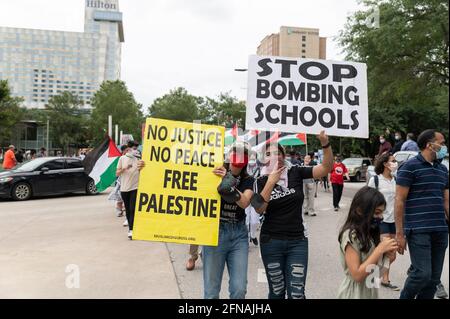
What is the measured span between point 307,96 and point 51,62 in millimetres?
162463

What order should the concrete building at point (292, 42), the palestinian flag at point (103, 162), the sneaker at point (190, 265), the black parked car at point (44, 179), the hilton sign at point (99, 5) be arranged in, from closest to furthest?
the sneaker at point (190, 265), the palestinian flag at point (103, 162), the black parked car at point (44, 179), the concrete building at point (292, 42), the hilton sign at point (99, 5)

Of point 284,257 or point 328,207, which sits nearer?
point 284,257

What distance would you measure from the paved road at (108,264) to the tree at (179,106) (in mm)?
55278

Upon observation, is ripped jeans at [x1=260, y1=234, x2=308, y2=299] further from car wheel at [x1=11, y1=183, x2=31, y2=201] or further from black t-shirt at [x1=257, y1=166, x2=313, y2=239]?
car wheel at [x1=11, y1=183, x2=31, y2=201]

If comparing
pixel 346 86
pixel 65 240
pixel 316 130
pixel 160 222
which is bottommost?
pixel 65 240

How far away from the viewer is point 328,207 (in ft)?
46.2

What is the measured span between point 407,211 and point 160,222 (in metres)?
2.18

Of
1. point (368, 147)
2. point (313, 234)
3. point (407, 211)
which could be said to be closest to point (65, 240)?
point (313, 234)

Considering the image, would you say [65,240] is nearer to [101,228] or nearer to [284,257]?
[101,228]

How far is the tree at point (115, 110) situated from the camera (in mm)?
57375

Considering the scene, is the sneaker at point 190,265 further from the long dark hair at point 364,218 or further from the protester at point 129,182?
the long dark hair at point 364,218

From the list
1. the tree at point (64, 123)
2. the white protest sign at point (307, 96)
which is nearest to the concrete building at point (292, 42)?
the tree at point (64, 123)

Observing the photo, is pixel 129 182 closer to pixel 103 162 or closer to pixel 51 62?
pixel 103 162

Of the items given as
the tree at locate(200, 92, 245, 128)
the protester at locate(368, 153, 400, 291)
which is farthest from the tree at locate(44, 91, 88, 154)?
the protester at locate(368, 153, 400, 291)
